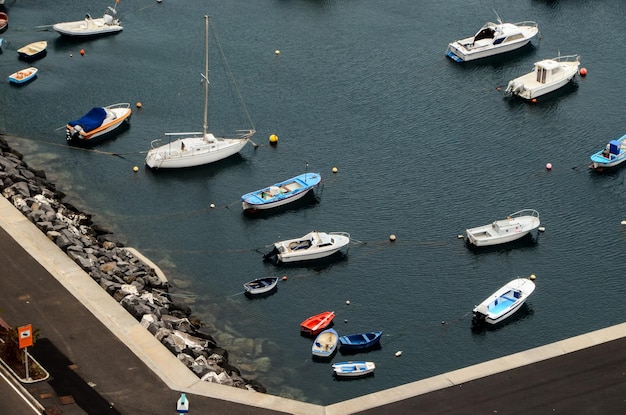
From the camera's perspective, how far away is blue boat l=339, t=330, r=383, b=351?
8538 cm

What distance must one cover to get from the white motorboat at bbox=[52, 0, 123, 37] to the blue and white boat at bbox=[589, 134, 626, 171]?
60.8 m

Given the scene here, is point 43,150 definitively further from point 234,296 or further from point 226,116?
point 234,296

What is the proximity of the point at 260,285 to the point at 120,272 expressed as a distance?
436 inches

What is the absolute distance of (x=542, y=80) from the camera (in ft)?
410

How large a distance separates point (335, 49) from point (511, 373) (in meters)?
64.8

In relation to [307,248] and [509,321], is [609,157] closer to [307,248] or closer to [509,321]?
[509,321]

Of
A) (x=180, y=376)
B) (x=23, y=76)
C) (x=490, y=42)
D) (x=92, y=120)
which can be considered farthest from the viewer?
(x=490, y=42)

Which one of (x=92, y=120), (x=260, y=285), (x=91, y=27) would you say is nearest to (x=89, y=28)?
(x=91, y=27)

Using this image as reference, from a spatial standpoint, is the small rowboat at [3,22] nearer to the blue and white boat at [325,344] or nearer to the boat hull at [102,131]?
the boat hull at [102,131]

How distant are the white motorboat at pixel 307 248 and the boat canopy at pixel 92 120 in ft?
92.6

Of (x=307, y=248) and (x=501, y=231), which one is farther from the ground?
(x=501, y=231)

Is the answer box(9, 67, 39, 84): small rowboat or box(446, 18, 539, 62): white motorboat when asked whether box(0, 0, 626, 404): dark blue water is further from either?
box(446, 18, 539, 62): white motorboat

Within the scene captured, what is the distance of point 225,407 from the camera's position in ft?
238

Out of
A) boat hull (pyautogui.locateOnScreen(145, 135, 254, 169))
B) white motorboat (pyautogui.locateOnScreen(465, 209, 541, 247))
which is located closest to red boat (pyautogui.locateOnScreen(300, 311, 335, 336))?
white motorboat (pyautogui.locateOnScreen(465, 209, 541, 247))
